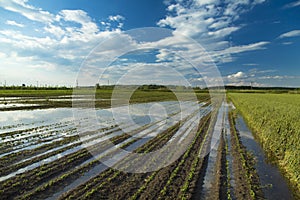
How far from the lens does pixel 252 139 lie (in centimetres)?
1207

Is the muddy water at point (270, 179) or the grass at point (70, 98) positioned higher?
the grass at point (70, 98)

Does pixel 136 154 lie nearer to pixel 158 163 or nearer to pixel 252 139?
pixel 158 163

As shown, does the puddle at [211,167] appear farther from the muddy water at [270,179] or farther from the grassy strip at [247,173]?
the muddy water at [270,179]

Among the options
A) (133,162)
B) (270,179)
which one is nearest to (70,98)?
(133,162)

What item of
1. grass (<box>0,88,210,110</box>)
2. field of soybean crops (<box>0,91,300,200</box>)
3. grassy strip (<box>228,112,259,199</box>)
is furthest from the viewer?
grass (<box>0,88,210,110</box>)

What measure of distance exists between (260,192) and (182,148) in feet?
13.3

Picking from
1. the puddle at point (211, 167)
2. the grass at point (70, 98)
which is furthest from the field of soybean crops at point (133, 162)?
the grass at point (70, 98)

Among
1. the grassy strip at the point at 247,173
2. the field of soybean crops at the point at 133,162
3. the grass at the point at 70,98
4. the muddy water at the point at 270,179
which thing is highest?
the grass at the point at 70,98

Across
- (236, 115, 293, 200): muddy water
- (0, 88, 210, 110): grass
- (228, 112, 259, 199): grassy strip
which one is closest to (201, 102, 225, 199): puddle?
(228, 112, 259, 199): grassy strip

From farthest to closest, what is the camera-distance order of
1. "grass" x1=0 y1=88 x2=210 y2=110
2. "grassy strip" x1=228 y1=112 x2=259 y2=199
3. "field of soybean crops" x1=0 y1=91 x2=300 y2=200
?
"grass" x1=0 y1=88 x2=210 y2=110
"grassy strip" x1=228 y1=112 x2=259 y2=199
"field of soybean crops" x1=0 y1=91 x2=300 y2=200

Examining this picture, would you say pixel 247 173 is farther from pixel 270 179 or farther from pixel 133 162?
pixel 133 162

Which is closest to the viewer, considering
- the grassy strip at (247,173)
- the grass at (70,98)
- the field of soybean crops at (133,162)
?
the field of soybean crops at (133,162)

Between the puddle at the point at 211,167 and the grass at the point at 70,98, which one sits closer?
the puddle at the point at 211,167

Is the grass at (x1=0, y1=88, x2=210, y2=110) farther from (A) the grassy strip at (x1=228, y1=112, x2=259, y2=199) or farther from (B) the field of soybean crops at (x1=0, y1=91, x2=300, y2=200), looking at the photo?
(A) the grassy strip at (x1=228, y1=112, x2=259, y2=199)
